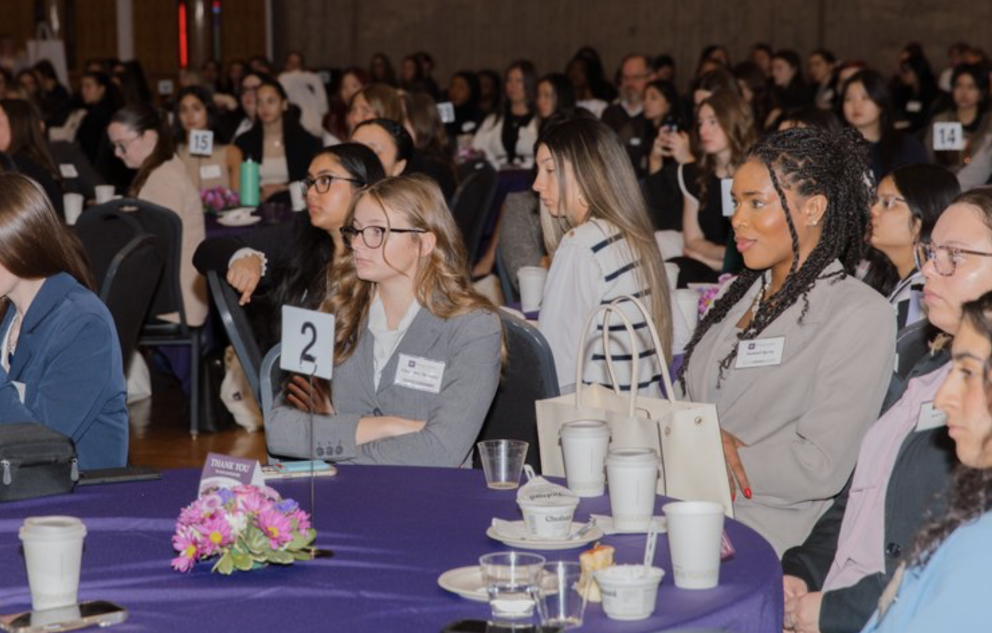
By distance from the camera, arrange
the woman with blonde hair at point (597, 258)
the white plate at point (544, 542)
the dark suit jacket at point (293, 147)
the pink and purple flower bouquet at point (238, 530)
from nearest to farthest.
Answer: the pink and purple flower bouquet at point (238, 530) → the white plate at point (544, 542) → the woman with blonde hair at point (597, 258) → the dark suit jacket at point (293, 147)

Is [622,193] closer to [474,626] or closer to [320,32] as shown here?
[474,626]

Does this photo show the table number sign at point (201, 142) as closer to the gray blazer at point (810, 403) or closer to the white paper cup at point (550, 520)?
the gray blazer at point (810, 403)

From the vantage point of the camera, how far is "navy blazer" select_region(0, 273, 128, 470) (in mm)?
3254

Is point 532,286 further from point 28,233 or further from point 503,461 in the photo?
point 503,461

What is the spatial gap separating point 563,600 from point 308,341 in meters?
0.78

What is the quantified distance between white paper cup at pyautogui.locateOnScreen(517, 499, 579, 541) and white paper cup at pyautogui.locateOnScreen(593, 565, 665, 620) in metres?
0.32

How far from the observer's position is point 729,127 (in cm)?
692

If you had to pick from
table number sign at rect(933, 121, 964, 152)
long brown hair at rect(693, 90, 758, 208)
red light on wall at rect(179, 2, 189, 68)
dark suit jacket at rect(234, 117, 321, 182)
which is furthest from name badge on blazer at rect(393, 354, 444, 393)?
red light on wall at rect(179, 2, 189, 68)

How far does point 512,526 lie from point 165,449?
13.0ft

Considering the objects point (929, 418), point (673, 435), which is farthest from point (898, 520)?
point (673, 435)

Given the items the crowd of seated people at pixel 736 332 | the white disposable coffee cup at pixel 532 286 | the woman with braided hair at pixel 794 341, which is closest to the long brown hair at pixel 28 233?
the crowd of seated people at pixel 736 332

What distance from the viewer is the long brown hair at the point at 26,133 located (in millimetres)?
7512

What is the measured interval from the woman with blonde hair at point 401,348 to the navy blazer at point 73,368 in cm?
37

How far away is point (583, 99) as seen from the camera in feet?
47.4
